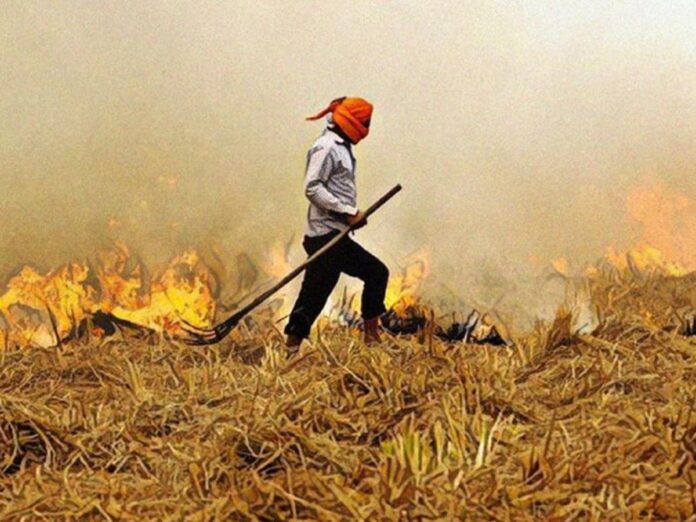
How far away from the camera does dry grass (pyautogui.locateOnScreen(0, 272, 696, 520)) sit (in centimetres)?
287

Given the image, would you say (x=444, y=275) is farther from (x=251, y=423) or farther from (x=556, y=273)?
(x=251, y=423)

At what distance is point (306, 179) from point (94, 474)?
315 cm

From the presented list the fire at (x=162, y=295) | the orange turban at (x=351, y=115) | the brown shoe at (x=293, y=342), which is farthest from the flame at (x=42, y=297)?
the orange turban at (x=351, y=115)

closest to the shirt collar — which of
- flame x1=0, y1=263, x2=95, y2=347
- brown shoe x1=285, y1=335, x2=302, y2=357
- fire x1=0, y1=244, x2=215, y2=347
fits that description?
brown shoe x1=285, y1=335, x2=302, y2=357

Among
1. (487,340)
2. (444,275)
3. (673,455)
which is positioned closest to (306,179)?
(487,340)

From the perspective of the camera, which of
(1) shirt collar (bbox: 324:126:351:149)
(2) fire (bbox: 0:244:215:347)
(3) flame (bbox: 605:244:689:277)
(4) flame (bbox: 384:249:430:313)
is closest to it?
(1) shirt collar (bbox: 324:126:351:149)

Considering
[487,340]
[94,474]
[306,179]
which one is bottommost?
[487,340]

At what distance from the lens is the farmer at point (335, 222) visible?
6289 millimetres

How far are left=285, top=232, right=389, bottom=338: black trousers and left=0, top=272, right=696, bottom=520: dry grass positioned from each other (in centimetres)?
79

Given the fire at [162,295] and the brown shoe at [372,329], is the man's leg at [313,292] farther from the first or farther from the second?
the fire at [162,295]

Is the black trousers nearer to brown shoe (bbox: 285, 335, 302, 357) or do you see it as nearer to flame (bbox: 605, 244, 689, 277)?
brown shoe (bbox: 285, 335, 302, 357)

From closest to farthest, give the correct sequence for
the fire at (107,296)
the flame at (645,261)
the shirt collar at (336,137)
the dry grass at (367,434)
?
the dry grass at (367,434) < the shirt collar at (336,137) < the fire at (107,296) < the flame at (645,261)

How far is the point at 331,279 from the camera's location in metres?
6.39

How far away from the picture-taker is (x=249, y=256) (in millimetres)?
8281
